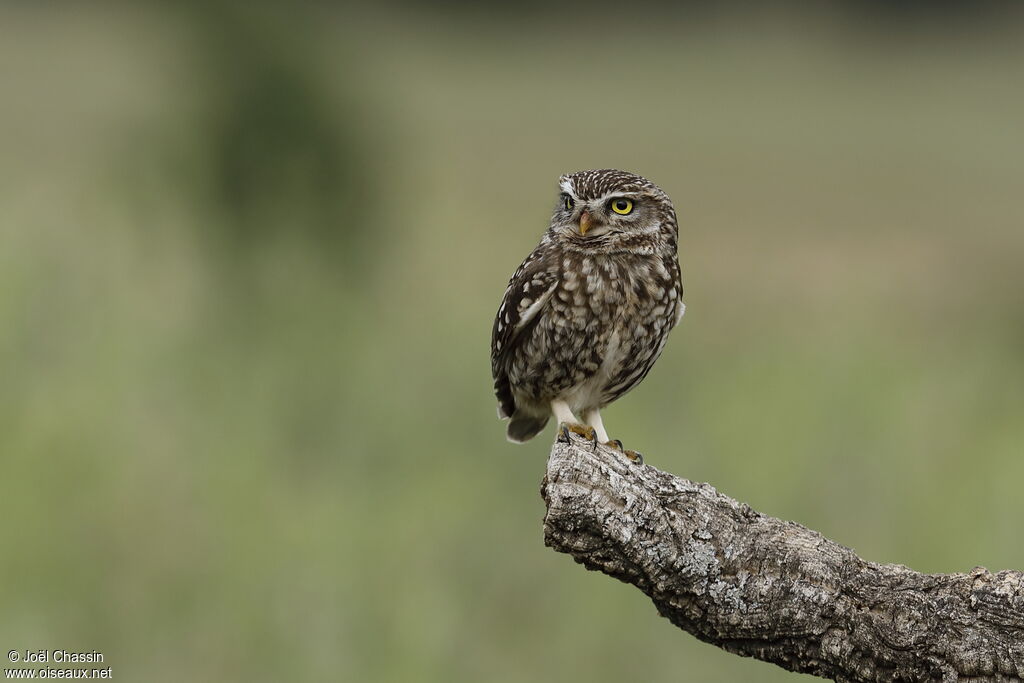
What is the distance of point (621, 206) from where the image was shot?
4.15m

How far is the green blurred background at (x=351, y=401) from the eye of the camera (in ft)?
21.4

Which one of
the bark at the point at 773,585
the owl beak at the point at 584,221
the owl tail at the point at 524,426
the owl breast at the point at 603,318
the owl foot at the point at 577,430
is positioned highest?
the owl beak at the point at 584,221

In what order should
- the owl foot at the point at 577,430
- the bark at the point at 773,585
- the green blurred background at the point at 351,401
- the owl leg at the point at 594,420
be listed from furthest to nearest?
the green blurred background at the point at 351,401 < the owl leg at the point at 594,420 < the owl foot at the point at 577,430 < the bark at the point at 773,585

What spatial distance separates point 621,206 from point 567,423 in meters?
0.82

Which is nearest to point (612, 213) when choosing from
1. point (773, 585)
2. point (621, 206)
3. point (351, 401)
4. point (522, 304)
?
point (621, 206)

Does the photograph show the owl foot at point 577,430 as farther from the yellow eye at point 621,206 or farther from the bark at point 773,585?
the bark at point 773,585

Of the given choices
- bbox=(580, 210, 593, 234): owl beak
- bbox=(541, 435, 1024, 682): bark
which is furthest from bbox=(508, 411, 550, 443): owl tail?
bbox=(541, 435, 1024, 682): bark

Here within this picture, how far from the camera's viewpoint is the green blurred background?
6.52m

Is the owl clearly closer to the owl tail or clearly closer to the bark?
the owl tail

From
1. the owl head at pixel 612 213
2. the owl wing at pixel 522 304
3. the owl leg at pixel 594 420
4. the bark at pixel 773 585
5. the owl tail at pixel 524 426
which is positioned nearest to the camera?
the bark at pixel 773 585

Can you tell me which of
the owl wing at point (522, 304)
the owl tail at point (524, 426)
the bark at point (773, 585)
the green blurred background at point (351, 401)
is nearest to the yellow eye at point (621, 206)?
the owl wing at point (522, 304)

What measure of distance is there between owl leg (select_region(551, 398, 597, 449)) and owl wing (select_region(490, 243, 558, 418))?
23cm

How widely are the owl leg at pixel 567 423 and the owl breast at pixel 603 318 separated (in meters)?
0.14

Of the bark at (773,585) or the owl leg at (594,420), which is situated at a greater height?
the owl leg at (594,420)
